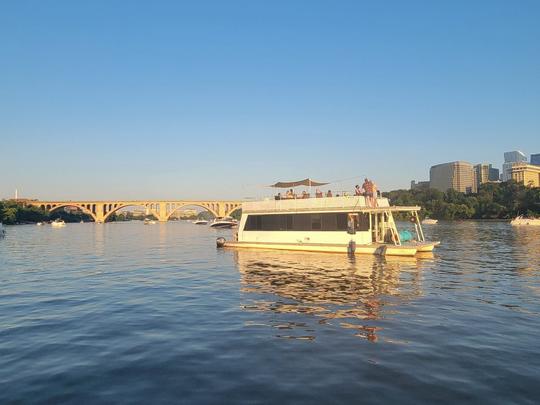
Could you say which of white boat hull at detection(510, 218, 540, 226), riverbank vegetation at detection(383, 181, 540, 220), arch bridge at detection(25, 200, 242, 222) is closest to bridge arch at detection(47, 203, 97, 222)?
arch bridge at detection(25, 200, 242, 222)

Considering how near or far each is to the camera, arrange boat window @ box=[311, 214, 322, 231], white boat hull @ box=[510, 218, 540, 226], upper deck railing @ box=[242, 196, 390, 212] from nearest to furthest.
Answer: upper deck railing @ box=[242, 196, 390, 212] → boat window @ box=[311, 214, 322, 231] → white boat hull @ box=[510, 218, 540, 226]

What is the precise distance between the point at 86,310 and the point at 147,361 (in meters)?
6.68

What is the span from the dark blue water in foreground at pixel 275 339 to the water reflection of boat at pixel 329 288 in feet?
0.31

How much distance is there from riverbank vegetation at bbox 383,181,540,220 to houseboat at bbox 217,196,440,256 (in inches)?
4322

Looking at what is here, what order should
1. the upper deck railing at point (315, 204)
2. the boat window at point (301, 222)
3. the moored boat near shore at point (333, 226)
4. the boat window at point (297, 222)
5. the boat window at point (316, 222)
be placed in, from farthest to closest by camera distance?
the boat window at point (301, 222) < the boat window at point (316, 222) < the boat window at point (297, 222) < the upper deck railing at point (315, 204) < the moored boat near shore at point (333, 226)

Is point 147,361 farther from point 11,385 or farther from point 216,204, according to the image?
point 216,204

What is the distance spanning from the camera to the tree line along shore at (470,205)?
13350 centimetres

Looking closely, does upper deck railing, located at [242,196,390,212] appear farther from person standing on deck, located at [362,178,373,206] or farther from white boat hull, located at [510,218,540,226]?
white boat hull, located at [510,218,540,226]

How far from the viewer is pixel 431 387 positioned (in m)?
7.87

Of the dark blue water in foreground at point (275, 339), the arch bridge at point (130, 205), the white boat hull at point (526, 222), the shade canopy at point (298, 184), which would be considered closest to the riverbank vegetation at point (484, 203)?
the white boat hull at point (526, 222)

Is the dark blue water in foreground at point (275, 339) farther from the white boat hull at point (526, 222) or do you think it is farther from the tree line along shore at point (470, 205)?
the tree line along shore at point (470, 205)

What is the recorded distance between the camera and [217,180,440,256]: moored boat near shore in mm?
31344

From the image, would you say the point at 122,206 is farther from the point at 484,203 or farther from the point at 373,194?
the point at 373,194

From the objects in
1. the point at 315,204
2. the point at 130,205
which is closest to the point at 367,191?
the point at 315,204
